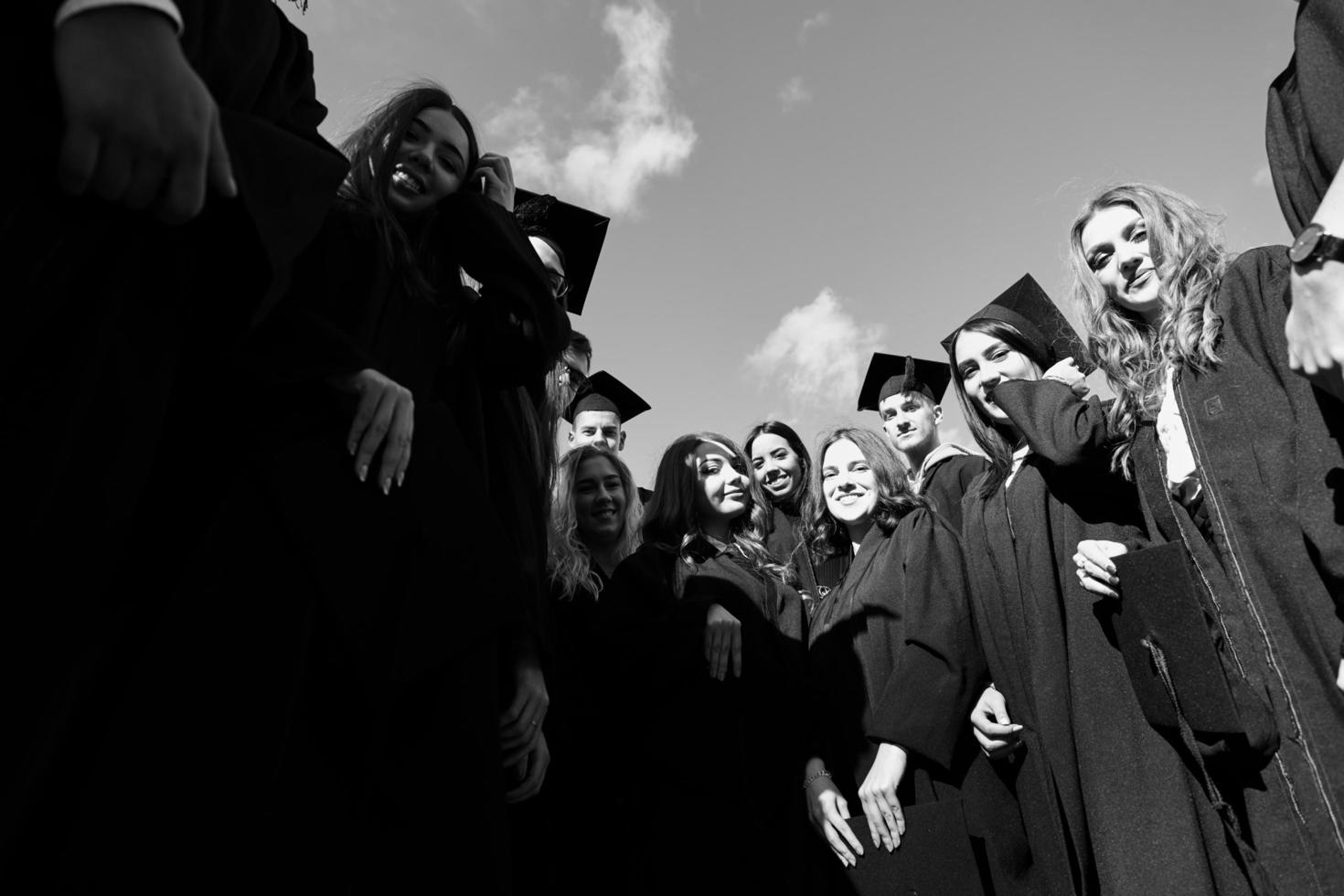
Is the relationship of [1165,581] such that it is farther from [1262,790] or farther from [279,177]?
[279,177]

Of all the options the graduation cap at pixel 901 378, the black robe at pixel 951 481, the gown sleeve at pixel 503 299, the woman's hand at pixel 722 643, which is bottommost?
the woman's hand at pixel 722 643

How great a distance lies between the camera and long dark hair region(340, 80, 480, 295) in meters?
1.97

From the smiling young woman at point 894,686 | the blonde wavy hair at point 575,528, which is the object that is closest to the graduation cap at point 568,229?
the blonde wavy hair at point 575,528

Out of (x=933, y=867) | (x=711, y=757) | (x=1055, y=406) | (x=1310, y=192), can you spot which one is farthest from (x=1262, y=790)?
(x=711, y=757)

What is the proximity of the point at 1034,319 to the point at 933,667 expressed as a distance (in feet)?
5.71

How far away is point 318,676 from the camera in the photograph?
133cm

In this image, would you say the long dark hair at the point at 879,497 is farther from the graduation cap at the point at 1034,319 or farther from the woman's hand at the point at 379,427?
the woman's hand at the point at 379,427

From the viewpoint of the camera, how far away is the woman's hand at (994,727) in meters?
2.83

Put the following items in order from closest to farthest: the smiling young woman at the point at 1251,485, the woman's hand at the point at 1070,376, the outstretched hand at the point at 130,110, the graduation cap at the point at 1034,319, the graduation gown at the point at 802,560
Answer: the outstretched hand at the point at 130,110 < the smiling young woman at the point at 1251,485 < the woman's hand at the point at 1070,376 < the graduation cap at the point at 1034,319 < the graduation gown at the point at 802,560

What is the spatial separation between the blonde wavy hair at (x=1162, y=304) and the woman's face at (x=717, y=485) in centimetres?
193

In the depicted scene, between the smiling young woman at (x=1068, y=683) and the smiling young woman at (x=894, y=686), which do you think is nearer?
the smiling young woman at (x=1068, y=683)

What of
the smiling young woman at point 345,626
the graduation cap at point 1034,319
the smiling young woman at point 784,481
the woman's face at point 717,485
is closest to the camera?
the smiling young woman at point 345,626

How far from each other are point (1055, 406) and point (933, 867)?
61.2 inches

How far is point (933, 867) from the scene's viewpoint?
260 cm
